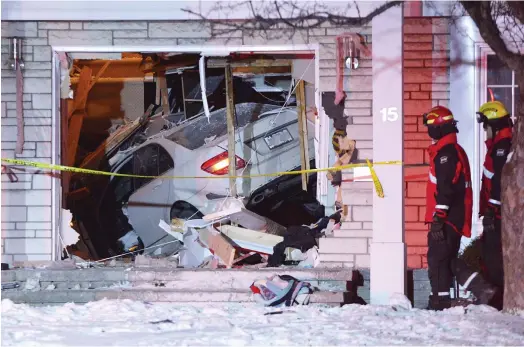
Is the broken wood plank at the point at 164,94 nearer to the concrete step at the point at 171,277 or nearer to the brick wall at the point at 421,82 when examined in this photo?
the concrete step at the point at 171,277

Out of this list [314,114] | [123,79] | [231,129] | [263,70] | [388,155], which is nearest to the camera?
[388,155]

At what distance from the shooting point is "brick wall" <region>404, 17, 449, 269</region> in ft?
35.9

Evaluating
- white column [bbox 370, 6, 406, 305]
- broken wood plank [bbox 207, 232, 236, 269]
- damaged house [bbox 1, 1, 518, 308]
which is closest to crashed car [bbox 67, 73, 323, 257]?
damaged house [bbox 1, 1, 518, 308]

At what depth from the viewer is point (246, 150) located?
13062 mm

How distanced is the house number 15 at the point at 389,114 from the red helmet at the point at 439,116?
351 millimetres

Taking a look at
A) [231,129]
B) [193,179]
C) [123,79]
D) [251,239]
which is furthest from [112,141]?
[251,239]

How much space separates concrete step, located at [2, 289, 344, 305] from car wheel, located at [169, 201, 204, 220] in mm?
2882

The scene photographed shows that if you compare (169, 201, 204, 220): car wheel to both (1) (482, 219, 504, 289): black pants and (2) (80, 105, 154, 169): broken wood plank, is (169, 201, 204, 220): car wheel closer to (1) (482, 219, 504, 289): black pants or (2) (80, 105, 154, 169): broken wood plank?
(2) (80, 105, 154, 169): broken wood plank

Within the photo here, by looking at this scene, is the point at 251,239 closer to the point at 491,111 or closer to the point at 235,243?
the point at 235,243

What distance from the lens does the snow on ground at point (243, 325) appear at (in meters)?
7.79

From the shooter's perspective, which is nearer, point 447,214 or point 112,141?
point 447,214

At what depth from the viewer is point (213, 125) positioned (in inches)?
532

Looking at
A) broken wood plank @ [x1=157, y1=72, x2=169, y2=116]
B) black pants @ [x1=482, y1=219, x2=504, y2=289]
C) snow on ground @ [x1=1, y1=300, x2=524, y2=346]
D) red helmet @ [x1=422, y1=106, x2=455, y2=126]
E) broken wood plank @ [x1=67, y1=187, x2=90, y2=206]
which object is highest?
broken wood plank @ [x1=157, y1=72, x2=169, y2=116]

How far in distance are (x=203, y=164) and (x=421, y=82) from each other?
132 inches
